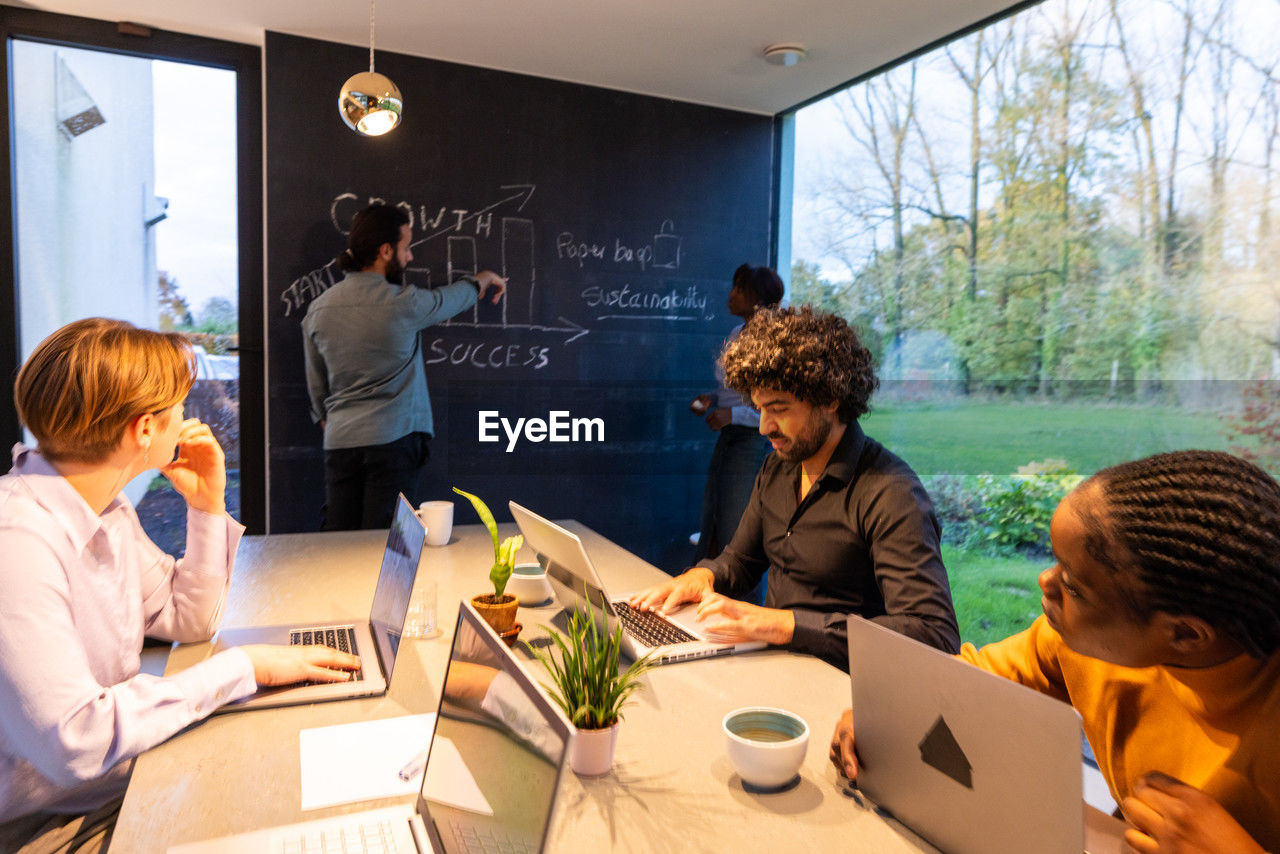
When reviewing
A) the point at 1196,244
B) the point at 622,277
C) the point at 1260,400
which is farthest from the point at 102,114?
the point at 1260,400

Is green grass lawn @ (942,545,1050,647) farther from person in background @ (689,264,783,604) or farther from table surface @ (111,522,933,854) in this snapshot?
table surface @ (111,522,933,854)

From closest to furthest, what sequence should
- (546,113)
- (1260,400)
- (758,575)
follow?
1. (758,575)
2. (1260,400)
3. (546,113)

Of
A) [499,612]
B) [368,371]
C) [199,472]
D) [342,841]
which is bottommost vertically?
[342,841]

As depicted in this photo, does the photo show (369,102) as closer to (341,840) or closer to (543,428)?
(543,428)

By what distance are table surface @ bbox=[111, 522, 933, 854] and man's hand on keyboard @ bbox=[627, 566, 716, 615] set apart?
0.21 metres

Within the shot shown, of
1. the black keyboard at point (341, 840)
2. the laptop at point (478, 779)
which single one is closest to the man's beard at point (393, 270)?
the laptop at point (478, 779)

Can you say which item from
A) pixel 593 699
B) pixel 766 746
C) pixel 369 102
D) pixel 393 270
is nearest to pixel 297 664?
pixel 593 699

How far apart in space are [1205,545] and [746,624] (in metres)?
0.81

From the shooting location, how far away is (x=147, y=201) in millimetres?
3469

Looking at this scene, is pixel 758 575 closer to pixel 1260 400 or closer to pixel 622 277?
Answer: pixel 1260 400

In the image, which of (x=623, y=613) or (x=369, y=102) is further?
(x=369, y=102)

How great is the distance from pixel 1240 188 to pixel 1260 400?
1.91ft

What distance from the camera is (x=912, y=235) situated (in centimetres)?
359

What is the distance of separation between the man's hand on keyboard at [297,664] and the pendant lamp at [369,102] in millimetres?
1650
